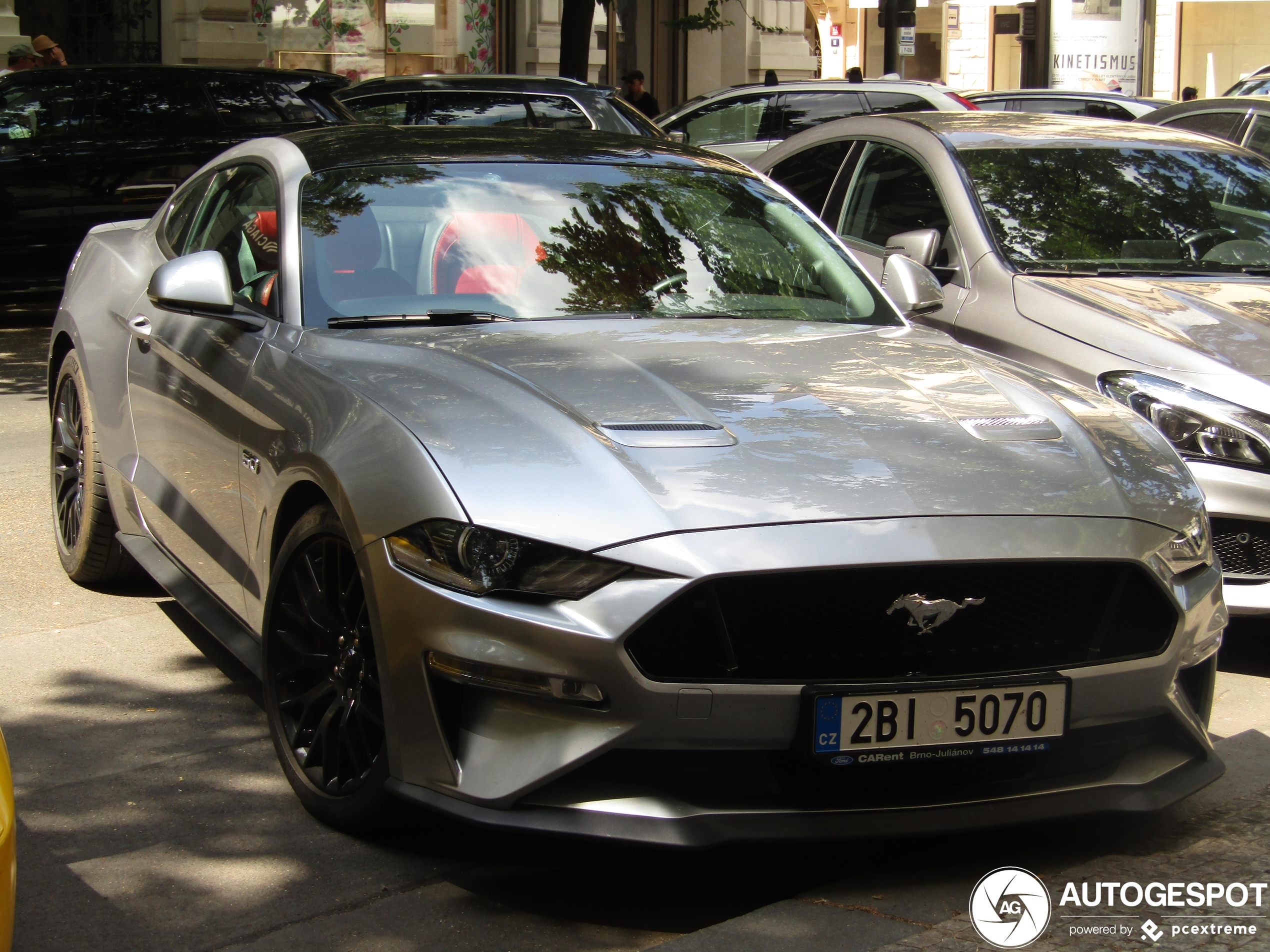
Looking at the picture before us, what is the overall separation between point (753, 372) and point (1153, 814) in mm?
1318

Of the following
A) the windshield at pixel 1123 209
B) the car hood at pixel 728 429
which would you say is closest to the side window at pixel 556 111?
the windshield at pixel 1123 209

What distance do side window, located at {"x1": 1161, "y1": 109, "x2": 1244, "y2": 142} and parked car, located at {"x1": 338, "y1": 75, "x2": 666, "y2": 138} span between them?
3.83 m

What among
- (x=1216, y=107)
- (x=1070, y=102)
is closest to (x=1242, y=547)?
(x=1216, y=107)

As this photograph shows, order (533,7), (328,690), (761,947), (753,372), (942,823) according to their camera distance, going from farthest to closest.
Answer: (533,7)
(753,372)
(328,690)
(942,823)
(761,947)

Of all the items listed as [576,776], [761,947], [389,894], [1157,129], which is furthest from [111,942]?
[1157,129]

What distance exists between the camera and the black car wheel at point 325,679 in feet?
10.9

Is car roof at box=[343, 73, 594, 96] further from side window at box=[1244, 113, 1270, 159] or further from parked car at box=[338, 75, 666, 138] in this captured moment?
side window at box=[1244, 113, 1270, 159]

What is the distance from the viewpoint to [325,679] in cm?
352

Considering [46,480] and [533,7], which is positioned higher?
[533,7]

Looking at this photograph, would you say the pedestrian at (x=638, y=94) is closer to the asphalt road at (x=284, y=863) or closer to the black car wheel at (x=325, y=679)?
the asphalt road at (x=284, y=863)

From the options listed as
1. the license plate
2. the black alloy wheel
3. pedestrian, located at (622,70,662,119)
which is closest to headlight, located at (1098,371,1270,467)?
the license plate

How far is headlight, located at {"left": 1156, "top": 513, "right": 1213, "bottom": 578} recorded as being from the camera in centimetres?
329

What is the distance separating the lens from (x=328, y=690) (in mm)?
3494

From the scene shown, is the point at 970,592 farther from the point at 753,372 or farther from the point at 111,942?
the point at 111,942
